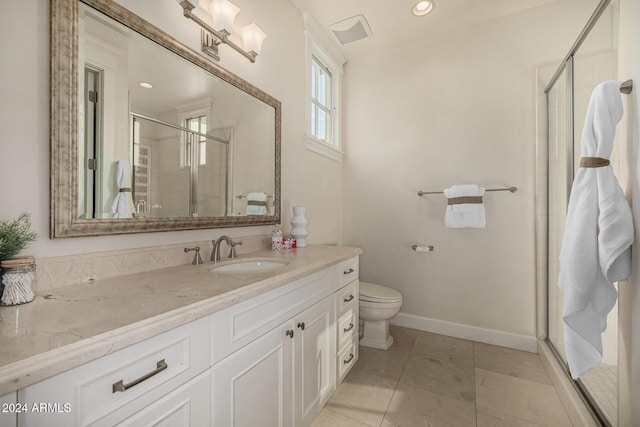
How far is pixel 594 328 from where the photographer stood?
1.05 metres

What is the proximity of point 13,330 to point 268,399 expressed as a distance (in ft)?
2.64

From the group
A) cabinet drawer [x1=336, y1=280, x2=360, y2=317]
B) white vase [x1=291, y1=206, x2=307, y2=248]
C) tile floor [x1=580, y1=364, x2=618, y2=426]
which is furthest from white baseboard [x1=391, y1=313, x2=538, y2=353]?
white vase [x1=291, y1=206, x2=307, y2=248]

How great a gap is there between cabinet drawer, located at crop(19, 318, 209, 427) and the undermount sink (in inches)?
22.5

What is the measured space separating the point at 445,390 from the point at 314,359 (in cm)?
92

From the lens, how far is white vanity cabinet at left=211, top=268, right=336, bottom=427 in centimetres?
86

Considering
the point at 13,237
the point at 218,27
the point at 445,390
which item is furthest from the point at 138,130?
the point at 445,390

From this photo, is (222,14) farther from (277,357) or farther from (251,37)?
(277,357)

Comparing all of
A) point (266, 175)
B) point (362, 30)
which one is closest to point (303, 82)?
point (362, 30)

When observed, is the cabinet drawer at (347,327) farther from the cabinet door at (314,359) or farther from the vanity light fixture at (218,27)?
the vanity light fixture at (218,27)

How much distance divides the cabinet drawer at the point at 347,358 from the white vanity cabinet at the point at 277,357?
0.10 m

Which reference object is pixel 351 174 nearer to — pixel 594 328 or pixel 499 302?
pixel 499 302

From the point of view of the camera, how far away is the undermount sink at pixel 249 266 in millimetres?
1352

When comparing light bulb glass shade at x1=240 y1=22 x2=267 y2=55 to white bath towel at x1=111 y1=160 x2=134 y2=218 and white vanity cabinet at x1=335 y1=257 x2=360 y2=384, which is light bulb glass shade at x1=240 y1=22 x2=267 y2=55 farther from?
white vanity cabinet at x1=335 y1=257 x2=360 y2=384

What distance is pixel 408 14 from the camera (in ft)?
7.13
